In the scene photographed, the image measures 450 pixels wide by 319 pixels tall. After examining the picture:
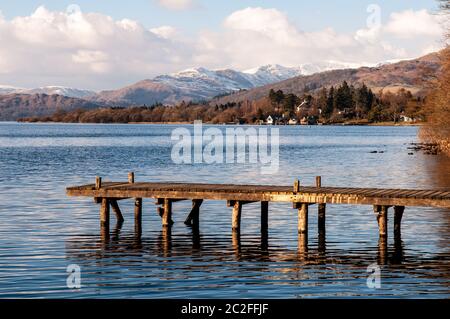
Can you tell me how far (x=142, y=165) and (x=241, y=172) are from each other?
716 inches

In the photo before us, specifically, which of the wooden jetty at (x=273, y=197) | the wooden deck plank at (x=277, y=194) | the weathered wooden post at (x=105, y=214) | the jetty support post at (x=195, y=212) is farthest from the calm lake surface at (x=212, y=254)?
the wooden deck plank at (x=277, y=194)

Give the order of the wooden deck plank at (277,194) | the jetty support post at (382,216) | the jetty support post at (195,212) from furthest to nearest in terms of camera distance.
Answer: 1. the jetty support post at (195,212)
2. the jetty support post at (382,216)
3. the wooden deck plank at (277,194)

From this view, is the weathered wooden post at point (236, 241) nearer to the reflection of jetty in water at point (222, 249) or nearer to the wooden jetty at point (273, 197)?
the reflection of jetty in water at point (222, 249)

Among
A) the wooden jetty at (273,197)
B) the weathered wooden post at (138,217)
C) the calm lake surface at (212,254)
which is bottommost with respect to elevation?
the calm lake surface at (212,254)

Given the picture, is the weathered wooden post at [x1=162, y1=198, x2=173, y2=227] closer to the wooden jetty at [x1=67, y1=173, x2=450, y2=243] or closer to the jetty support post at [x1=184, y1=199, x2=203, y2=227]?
the wooden jetty at [x1=67, y1=173, x2=450, y2=243]

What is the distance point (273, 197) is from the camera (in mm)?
34344

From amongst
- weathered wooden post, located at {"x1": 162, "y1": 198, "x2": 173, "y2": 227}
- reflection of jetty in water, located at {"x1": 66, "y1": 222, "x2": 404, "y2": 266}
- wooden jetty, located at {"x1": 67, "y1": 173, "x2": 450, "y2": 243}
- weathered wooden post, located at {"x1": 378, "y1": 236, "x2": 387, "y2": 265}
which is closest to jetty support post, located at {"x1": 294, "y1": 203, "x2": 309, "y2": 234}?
wooden jetty, located at {"x1": 67, "y1": 173, "x2": 450, "y2": 243}

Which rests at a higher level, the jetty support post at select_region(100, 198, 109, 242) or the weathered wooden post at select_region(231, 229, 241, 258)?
the jetty support post at select_region(100, 198, 109, 242)

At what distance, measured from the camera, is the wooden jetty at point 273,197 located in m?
32.7

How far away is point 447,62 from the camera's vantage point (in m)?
69.9

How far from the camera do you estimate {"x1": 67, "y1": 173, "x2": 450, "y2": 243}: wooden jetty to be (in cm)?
3269

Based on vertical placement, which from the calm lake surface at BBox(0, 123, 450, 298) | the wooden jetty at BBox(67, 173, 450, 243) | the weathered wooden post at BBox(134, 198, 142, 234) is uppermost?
the wooden jetty at BBox(67, 173, 450, 243)
